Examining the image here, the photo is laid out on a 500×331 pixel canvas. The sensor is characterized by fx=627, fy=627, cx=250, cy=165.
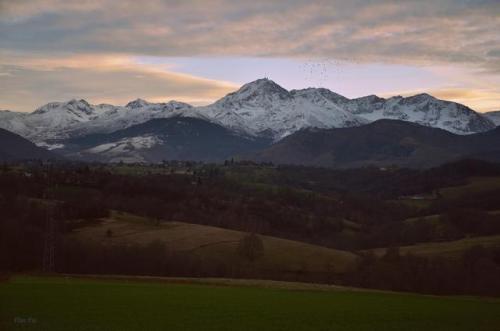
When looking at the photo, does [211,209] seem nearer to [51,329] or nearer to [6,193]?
[6,193]

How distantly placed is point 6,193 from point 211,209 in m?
65.6

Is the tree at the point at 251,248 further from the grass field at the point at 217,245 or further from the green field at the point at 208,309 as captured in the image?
the green field at the point at 208,309

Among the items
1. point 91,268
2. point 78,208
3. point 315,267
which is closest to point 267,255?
point 315,267

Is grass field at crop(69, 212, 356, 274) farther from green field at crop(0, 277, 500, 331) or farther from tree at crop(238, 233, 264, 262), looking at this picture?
green field at crop(0, 277, 500, 331)

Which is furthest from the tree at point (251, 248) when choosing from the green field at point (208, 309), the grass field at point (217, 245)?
the green field at point (208, 309)

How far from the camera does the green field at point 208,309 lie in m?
36.7

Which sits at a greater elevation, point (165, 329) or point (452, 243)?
point (165, 329)

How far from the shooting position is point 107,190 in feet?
619

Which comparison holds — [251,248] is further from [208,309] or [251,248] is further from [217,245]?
[208,309]

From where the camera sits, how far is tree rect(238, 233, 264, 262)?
116125 millimetres

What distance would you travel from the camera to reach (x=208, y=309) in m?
43.8

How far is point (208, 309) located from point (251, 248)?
7339cm

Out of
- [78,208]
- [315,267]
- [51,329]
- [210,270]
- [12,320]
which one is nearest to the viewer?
[51,329]

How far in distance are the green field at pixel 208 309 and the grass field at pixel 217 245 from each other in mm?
50767
